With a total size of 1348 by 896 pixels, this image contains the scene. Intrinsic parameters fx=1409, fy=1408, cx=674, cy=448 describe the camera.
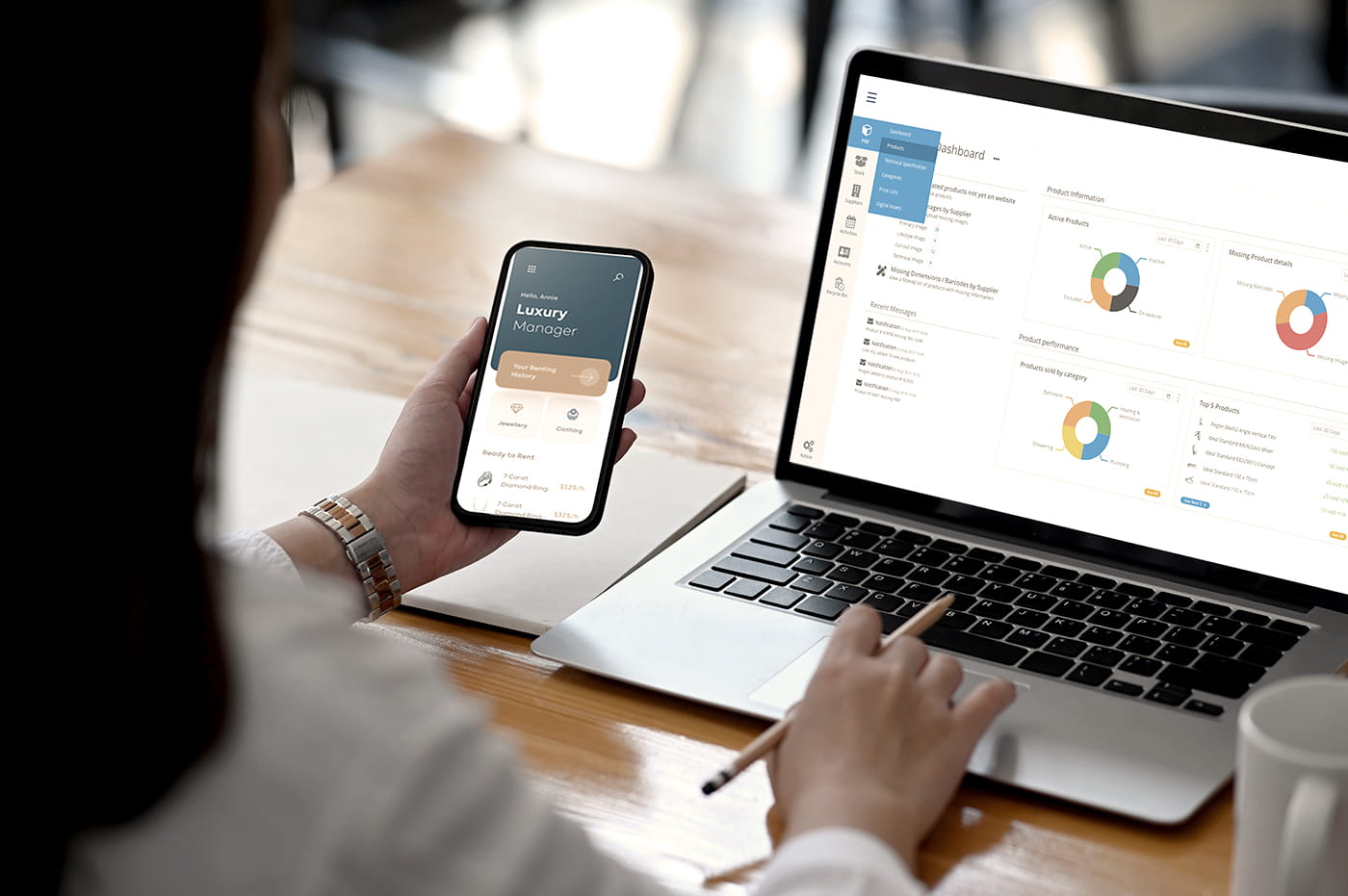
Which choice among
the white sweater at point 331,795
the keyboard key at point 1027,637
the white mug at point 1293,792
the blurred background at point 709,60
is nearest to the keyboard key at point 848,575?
the keyboard key at point 1027,637

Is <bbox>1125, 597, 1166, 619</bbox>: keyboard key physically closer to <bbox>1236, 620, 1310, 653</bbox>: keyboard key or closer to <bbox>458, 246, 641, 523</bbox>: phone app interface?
<bbox>1236, 620, 1310, 653</bbox>: keyboard key

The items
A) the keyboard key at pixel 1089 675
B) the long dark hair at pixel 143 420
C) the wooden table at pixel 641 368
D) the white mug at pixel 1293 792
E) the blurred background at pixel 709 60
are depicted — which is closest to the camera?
the long dark hair at pixel 143 420

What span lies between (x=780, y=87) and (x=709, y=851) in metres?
3.92

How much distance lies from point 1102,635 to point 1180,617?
58 millimetres

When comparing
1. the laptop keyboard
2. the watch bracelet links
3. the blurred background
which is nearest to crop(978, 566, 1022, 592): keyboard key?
the laptop keyboard

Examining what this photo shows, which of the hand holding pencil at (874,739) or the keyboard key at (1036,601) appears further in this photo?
the keyboard key at (1036,601)

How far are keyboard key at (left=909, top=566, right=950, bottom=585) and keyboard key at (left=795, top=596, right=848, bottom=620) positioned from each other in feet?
0.20

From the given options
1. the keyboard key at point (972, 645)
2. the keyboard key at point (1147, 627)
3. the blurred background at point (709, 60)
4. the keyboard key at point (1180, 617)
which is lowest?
the keyboard key at point (972, 645)

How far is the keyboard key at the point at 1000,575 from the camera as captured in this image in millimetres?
916

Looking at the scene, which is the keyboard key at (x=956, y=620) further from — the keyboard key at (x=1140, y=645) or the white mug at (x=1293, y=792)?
the white mug at (x=1293, y=792)

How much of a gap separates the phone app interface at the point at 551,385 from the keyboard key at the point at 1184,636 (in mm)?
375

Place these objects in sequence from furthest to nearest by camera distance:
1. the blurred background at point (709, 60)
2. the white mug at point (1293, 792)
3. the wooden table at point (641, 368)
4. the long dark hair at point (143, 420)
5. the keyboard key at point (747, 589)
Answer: the blurred background at point (709, 60), the keyboard key at point (747, 589), the wooden table at point (641, 368), the white mug at point (1293, 792), the long dark hair at point (143, 420)

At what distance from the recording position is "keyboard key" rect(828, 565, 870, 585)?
0.92 m

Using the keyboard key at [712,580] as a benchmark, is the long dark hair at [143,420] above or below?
above
